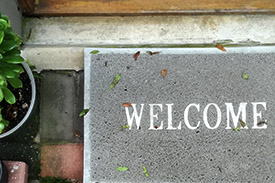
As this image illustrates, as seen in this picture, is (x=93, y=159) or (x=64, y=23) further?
(x=64, y=23)

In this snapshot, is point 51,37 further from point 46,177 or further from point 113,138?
point 46,177

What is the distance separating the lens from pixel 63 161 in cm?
178

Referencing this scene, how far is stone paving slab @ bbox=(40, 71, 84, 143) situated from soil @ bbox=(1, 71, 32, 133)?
0.76 feet

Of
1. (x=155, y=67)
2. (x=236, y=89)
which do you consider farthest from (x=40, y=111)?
(x=236, y=89)

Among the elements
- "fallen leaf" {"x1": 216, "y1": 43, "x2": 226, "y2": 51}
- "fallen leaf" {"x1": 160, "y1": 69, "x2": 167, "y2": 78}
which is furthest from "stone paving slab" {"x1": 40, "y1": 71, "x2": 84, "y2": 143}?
"fallen leaf" {"x1": 216, "y1": 43, "x2": 226, "y2": 51}

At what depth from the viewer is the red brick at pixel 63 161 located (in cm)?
177

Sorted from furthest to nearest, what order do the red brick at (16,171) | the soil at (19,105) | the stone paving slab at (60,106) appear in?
the stone paving slab at (60,106), the red brick at (16,171), the soil at (19,105)

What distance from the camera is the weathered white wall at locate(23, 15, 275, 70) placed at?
1.80m

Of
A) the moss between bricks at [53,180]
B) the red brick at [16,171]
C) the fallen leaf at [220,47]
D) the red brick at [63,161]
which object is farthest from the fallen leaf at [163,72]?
the red brick at [16,171]

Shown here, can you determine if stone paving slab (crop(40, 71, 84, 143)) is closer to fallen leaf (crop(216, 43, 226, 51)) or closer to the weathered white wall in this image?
the weathered white wall

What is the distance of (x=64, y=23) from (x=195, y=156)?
1187 millimetres

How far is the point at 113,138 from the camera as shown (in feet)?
5.66

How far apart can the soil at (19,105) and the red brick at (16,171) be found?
274 mm

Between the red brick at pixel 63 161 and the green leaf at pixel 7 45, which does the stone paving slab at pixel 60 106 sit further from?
the green leaf at pixel 7 45
